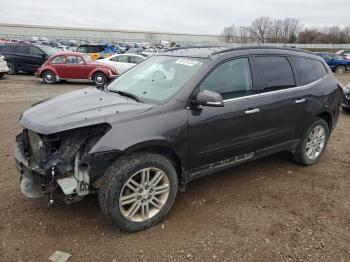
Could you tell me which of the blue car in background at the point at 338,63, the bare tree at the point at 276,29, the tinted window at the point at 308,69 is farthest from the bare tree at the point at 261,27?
the tinted window at the point at 308,69

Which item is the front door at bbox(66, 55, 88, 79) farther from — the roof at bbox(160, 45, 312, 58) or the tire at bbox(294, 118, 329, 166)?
the tire at bbox(294, 118, 329, 166)

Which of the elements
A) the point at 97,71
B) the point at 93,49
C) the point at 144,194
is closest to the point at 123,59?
the point at 97,71

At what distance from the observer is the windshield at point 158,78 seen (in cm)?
372

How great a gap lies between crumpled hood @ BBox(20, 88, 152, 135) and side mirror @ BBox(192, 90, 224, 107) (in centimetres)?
52

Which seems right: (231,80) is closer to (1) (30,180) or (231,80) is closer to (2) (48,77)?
(1) (30,180)

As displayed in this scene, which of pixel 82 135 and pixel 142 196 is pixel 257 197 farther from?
pixel 82 135

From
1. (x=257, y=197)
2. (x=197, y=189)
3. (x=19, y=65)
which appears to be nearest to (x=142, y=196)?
(x=197, y=189)

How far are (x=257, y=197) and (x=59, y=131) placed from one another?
98.9 inches

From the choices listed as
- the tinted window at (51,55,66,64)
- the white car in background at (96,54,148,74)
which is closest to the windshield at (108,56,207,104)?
the tinted window at (51,55,66,64)

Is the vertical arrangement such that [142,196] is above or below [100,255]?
above

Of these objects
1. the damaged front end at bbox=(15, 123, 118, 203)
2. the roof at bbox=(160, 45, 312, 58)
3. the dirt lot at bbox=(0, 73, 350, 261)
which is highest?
the roof at bbox=(160, 45, 312, 58)

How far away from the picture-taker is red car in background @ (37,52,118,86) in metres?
15.1

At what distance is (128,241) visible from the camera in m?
3.26

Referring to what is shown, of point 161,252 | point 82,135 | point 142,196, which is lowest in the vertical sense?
point 161,252
